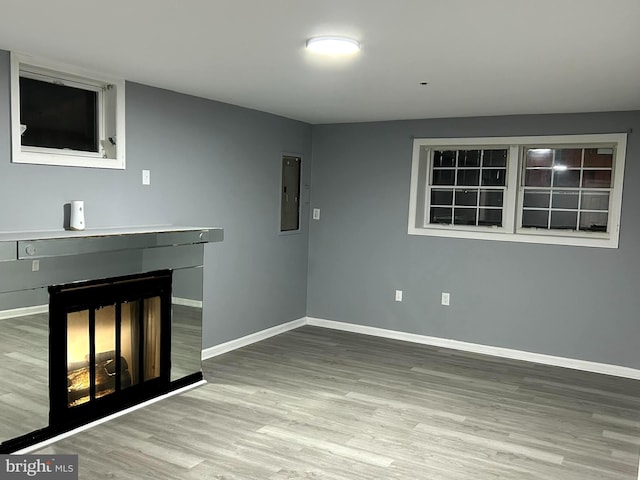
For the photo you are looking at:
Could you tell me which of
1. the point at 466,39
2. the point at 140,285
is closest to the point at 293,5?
the point at 466,39

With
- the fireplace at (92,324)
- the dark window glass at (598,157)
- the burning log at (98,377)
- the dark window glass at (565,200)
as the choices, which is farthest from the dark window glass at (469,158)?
the burning log at (98,377)

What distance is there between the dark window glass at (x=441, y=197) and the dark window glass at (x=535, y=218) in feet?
2.42

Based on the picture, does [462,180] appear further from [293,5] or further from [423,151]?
[293,5]

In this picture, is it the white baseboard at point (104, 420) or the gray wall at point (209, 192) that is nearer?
the white baseboard at point (104, 420)

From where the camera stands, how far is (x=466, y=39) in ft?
8.82

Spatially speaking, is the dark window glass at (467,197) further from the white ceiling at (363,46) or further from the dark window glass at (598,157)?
the white ceiling at (363,46)

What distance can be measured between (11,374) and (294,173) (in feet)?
11.9

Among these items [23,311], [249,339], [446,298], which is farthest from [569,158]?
[23,311]

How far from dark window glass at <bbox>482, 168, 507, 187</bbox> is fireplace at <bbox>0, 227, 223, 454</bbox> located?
9.04 ft

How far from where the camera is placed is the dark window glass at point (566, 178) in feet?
16.5

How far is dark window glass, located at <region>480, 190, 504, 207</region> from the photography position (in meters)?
5.36

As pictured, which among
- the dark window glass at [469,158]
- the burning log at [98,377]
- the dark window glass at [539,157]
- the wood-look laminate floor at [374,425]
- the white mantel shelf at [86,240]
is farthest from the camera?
the dark window glass at [469,158]

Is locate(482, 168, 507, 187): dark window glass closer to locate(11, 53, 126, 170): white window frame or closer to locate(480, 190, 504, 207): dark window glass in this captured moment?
locate(480, 190, 504, 207): dark window glass

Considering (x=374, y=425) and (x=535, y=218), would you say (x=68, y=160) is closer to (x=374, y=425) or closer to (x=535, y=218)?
(x=374, y=425)
